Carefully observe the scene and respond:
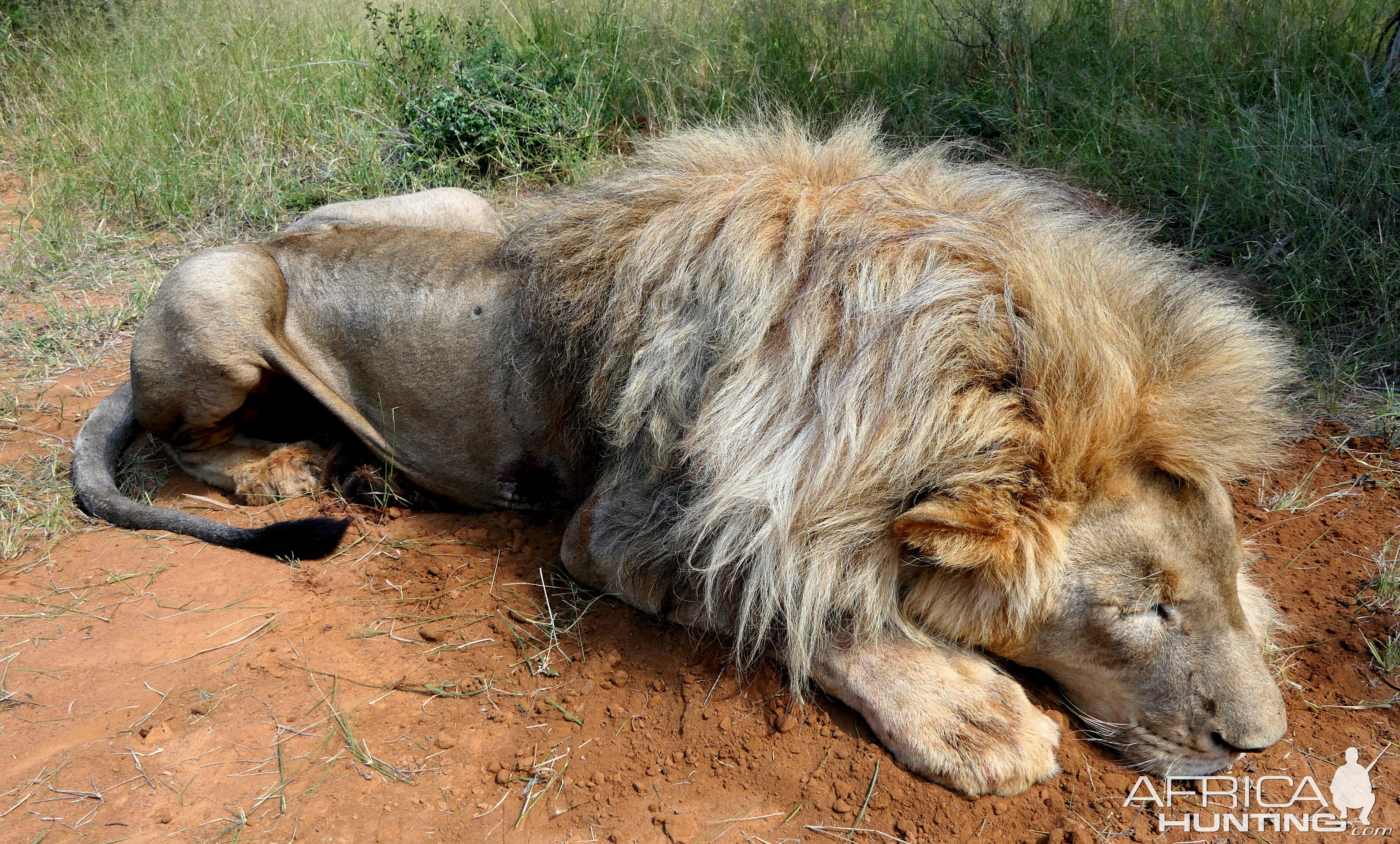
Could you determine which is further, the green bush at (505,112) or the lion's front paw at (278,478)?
the green bush at (505,112)

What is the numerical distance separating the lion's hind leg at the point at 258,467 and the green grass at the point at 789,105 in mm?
2195

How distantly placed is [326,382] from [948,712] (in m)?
2.54

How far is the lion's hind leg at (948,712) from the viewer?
2266 mm

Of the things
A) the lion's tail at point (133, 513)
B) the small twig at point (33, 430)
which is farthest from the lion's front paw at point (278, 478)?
the small twig at point (33, 430)

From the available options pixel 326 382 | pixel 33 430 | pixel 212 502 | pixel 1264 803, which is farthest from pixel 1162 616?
pixel 33 430

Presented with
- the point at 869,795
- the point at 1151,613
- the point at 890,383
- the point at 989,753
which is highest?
the point at 890,383

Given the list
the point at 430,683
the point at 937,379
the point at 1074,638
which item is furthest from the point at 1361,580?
the point at 430,683

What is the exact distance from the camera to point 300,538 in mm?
3199

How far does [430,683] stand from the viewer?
2758 mm

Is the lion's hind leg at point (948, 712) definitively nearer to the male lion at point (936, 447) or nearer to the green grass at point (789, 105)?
the male lion at point (936, 447)

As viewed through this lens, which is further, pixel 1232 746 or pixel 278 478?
pixel 278 478

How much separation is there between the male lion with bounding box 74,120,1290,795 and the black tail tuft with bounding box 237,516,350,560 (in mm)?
963

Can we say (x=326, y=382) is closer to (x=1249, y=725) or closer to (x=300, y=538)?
(x=300, y=538)

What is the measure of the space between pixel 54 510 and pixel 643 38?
4098mm
